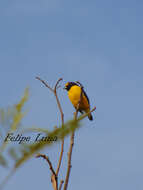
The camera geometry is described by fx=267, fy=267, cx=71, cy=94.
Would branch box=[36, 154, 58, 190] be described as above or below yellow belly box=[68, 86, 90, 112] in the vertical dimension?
above

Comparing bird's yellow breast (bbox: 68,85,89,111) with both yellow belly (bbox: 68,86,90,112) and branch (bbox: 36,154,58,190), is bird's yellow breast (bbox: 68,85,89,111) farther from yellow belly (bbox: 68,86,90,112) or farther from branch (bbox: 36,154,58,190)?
branch (bbox: 36,154,58,190)

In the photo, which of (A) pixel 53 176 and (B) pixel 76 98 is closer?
(A) pixel 53 176

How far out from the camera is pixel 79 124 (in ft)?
1.33

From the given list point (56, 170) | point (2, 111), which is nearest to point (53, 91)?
point (56, 170)

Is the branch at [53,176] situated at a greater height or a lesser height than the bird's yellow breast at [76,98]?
greater

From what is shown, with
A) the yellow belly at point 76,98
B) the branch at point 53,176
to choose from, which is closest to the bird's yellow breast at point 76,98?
the yellow belly at point 76,98

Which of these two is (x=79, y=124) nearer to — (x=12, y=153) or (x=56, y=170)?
(x=12, y=153)

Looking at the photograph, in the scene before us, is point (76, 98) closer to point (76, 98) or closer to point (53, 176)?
point (76, 98)

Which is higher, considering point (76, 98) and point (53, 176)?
point (53, 176)

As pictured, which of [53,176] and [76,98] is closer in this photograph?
[53,176]

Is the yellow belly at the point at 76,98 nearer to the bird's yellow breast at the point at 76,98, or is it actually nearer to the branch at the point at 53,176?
the bird's yellow breast at the point at 76,98

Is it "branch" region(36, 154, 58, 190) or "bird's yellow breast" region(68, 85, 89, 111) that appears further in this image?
"bird's yellow breast" region(68, 85, 89, 111)

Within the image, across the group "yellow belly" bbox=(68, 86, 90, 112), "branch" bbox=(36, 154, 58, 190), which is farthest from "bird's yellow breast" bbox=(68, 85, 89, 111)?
"branch" bbox=(36, 154, 58, 190)

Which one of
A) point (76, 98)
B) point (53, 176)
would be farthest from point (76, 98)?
point (53, 176)
